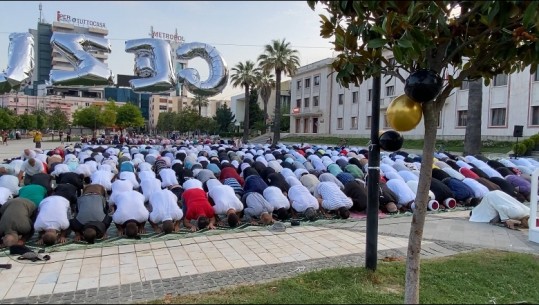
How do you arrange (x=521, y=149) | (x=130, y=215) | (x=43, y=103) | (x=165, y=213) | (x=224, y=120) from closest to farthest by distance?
(x=130, y=215) < (x=165, y=213) < (x=521, y=149) < (x=224, y=120) < (x=43, y=103)

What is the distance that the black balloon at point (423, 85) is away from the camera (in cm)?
368

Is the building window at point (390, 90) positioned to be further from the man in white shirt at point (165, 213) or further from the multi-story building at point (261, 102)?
the multi-story building at point (261, 102)

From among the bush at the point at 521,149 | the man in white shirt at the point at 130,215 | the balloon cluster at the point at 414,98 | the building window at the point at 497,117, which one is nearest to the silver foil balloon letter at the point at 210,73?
the man in white shirt at the point at 130,215

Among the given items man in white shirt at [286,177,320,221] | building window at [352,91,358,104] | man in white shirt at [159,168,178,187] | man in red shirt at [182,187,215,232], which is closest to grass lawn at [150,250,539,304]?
man in white shirt at [286,177,320,221]

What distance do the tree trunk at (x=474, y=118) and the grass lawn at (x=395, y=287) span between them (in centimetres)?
1715

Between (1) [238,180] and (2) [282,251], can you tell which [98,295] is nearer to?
(2) [282,251]

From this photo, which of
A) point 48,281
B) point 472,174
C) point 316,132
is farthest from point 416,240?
point 316,132

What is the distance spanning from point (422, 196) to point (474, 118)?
19.7 meters

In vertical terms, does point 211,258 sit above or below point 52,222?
below

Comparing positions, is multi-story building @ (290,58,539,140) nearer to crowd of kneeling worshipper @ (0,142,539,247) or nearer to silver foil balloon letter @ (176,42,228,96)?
crowd of kneeling worshipper @ (0,142,539,247)

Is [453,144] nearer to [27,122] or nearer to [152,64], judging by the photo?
[152,64]

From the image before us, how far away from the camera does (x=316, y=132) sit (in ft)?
215

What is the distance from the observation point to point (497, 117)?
A: 3659 cm

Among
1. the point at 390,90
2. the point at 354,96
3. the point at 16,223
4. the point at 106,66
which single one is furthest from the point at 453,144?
the point at 16,223
